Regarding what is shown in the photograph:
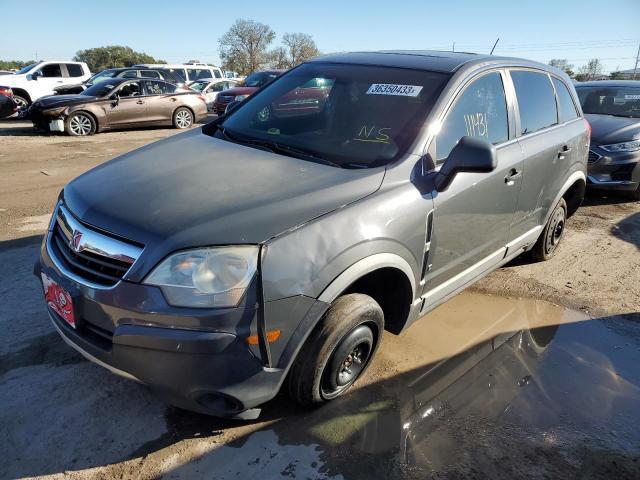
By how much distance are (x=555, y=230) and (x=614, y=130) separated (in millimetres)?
3166

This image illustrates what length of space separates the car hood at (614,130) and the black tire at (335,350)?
5.82 metres

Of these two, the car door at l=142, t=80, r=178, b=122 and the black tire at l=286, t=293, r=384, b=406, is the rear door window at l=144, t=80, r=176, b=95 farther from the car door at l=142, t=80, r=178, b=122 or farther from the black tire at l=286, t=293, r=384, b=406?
the black tire at l=286, t=293, r=384, b=406

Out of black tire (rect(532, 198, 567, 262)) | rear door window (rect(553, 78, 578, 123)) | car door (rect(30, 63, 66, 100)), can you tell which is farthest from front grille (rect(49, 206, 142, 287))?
car door (rect(30, 63, 66, 100))

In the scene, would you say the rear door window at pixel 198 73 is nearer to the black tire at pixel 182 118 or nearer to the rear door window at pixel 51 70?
the rear door window at pixel 51 70

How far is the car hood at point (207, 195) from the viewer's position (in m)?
2.05

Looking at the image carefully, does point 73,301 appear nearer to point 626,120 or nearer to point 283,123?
point 283,123

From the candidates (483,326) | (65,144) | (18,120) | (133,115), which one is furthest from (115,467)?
(18,120)

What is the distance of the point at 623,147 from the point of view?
6711mm

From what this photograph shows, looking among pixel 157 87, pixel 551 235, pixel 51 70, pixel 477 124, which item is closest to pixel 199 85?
pixel 51 70

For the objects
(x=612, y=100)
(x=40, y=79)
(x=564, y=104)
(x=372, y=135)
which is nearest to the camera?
(x=372, y=135)

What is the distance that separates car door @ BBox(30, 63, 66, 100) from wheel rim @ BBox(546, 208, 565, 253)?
57.0 feet

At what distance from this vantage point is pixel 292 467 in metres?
2.26

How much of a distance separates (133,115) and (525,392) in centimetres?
1237

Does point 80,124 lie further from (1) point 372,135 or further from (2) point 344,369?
(2) point 344,369
